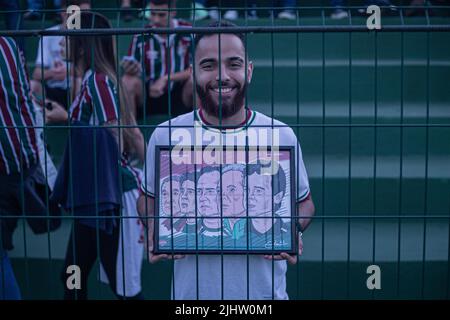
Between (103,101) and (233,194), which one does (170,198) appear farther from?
(103,101)

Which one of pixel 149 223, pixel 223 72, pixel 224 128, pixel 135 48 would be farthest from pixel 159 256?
pixel 135 48

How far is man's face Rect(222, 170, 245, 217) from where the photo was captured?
2.93 m

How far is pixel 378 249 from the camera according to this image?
4.71 m

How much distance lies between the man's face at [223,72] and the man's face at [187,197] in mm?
365

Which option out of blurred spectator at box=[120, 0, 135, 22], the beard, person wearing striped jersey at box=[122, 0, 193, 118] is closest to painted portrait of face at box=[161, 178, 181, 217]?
the beard

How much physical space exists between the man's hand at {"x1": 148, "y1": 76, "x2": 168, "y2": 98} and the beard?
210cm

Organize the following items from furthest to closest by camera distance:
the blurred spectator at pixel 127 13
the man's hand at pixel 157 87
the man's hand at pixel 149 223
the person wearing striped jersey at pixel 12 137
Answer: the blurred spectator at pixel 127 13 < the man's hand at pixel 157 87 < the person wearing striped jersey at pixel 12 137 < the man's hand at pixel 149 223

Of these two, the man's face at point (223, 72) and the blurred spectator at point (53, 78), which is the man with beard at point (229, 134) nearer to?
the man's face at point (223, 72)

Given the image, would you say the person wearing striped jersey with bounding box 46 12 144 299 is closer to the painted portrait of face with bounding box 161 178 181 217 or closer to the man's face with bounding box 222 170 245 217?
the painted portrait of face with bounding box 161 178 181 217

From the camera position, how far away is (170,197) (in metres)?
2.97

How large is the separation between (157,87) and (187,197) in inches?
93.5

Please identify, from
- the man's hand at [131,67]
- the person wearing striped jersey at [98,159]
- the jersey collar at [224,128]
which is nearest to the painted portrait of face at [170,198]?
the jersey collar at [224,128]

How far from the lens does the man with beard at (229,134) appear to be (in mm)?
3072
